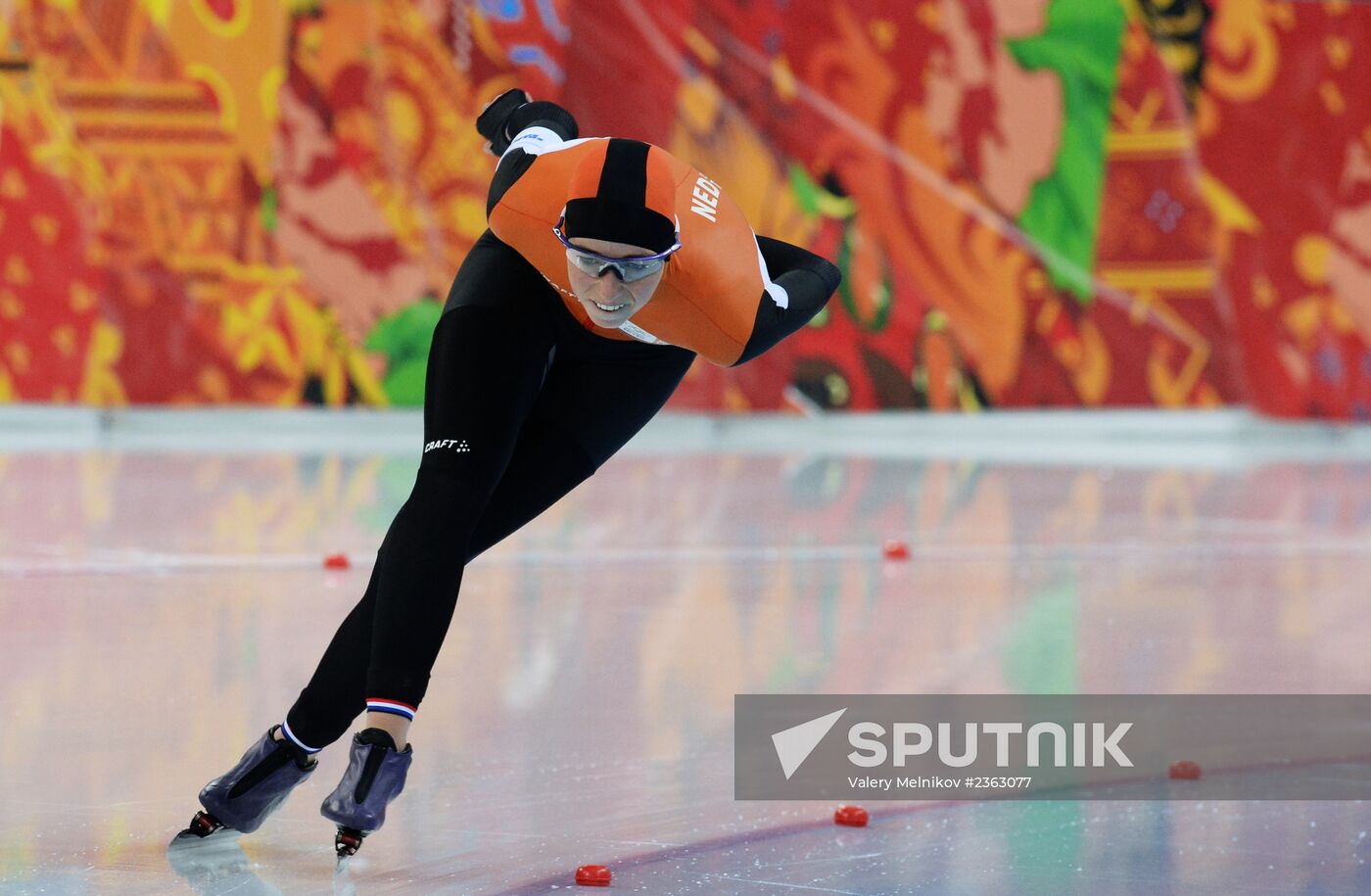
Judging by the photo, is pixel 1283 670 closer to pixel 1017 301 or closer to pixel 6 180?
pixel 1017 301

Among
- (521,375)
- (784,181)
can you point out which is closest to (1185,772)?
(521,375)

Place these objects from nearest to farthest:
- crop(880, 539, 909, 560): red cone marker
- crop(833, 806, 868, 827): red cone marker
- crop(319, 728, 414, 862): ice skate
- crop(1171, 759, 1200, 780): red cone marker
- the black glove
Result: crop(319, 728, 414, 862): ice skate → crop(833, 806, 868, 827): red cone marker → the black glove → crop(1171, 759, 1200, 780): red cone marker → crop(880, 539, 909, 560): red cone marker

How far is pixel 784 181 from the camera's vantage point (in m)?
12.2

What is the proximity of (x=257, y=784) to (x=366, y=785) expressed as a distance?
11.4 inches

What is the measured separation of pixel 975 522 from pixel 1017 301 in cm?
533

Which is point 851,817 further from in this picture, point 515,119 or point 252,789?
point 515,119

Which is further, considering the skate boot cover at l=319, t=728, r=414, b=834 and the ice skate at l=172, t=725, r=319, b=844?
the ice skate at l=172, t=725, r=319, b=844

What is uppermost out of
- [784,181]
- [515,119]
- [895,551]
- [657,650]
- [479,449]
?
[784,181]

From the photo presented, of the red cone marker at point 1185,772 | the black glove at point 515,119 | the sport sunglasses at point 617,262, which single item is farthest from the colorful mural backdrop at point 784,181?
the sport sunglasses at point 617,262

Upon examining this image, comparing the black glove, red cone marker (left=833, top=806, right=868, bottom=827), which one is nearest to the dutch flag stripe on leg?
red cone marker (left=833, top=806, right=868, bottom=827)

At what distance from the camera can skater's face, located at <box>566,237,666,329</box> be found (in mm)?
2562

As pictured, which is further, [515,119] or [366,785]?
[515,119]

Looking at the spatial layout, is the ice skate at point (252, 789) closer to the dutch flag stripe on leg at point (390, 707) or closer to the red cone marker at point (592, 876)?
the dutch flag stripe on leg at point (390, 707)

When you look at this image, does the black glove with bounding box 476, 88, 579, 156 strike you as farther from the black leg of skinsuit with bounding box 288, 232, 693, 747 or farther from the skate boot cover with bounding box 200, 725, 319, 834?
the skate boot cover with bounding box 200, 725, 319, 834
